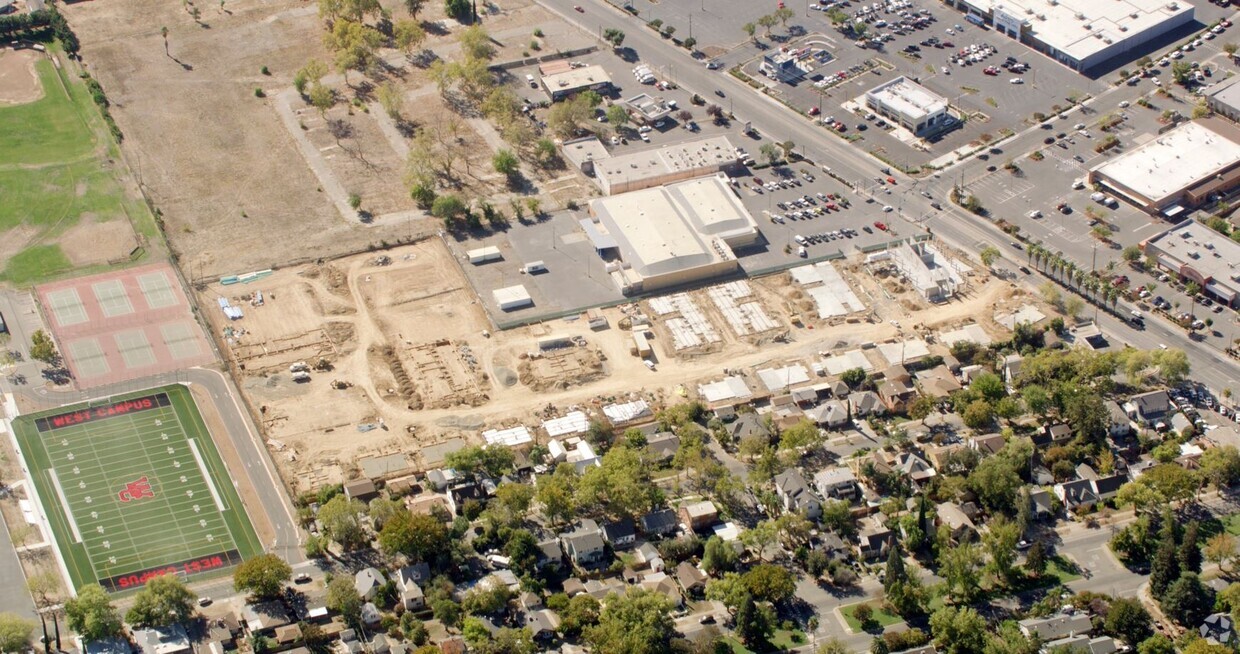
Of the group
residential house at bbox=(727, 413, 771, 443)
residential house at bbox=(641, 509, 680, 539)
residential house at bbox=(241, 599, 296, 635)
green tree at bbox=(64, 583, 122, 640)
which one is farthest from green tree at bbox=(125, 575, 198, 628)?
residential house at bbox=(727, 413, 771, 443)

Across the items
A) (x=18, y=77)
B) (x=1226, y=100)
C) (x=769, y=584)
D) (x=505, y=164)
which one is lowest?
(x=1226, y=100)

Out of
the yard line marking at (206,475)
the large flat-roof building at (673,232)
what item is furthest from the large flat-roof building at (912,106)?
the yard line marking at (206,475)

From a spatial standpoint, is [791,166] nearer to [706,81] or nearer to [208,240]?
[706,81]

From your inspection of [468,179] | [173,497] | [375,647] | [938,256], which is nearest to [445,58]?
[468,179]

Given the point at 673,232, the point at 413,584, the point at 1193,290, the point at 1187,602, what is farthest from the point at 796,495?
the point at 1193,290

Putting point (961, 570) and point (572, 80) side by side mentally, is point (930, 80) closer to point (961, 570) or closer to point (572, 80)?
point (572, 80)

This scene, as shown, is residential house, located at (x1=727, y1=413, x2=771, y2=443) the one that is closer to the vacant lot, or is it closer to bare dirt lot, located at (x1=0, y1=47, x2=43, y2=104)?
the vacant lot
